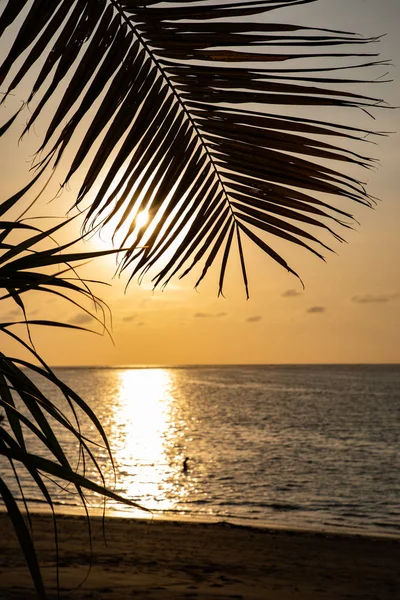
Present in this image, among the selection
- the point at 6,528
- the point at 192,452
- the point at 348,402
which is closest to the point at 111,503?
the point at 6,528

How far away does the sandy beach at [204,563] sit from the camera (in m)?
12.7

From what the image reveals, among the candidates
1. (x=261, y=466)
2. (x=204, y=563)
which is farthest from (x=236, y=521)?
(x=261, y=466)

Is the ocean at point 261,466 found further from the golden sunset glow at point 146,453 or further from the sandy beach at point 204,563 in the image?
the sandy beach at point 204,563

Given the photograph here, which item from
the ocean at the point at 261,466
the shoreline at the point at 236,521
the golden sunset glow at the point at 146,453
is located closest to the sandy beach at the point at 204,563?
the shoreline at the point at 236,521

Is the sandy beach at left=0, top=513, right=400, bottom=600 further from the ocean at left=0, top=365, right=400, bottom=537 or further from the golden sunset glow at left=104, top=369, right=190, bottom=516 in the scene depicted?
the golden sunset glow at left=104, top=369, right=190, bottom=516

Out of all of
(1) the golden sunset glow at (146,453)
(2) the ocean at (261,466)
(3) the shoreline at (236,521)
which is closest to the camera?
(3) the shoreline at (236,521)

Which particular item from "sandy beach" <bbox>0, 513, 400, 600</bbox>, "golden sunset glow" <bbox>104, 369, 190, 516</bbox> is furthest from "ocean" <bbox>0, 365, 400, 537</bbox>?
"sandy beach" <bbox>0, 513, 400, 600</bbox>

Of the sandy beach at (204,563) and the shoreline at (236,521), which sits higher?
the sandy beach at (204,563)

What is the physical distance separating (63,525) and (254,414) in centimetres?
5653

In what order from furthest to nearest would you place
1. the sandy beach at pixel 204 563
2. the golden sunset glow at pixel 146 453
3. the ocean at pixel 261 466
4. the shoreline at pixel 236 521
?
1. the golden sunset glow at pixel 146 453
2. the ocean at pixel 261 466
3. the shoreline at pixel 236 521
4. the sandy beach at pixel 204 563

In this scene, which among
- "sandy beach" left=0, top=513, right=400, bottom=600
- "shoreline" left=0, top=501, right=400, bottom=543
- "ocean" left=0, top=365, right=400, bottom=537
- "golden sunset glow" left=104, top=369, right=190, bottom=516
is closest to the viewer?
"sandy beach" left=0, top=513, right=400, bottom=600

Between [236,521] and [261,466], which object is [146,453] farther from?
[236,521]

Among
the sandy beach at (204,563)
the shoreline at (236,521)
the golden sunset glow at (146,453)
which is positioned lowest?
the golden sunset glow at (146,453)

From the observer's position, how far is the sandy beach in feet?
41.6
